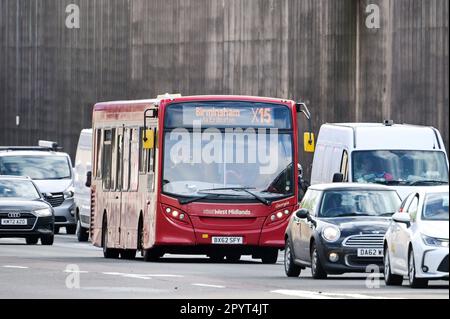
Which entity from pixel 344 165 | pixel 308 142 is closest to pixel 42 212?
pixel 344 165

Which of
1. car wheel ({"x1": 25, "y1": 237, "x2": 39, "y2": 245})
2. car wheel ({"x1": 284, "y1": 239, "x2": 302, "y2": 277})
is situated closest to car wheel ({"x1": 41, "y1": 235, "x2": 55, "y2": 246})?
car wheel ({"x1": 25, "y1": 237, "x2": 39, "y2": 245})

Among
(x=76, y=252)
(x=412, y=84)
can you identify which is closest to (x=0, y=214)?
(x=76, y=252)

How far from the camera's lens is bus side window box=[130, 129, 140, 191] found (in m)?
30.8

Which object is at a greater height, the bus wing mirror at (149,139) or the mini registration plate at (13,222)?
the bus wing mirror at (149,139)

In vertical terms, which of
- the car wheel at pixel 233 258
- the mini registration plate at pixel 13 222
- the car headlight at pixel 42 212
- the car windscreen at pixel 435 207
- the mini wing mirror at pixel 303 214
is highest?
the car windscreen at pixel 435 207

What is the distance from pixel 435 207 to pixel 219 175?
821 centimetres

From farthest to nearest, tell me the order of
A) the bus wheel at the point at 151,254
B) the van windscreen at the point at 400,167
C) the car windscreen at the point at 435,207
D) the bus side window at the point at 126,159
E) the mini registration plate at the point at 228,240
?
the bus side window at the point at 126,159, the van windscreen at the point at 400,167, the bus wheel at the point at 151,254, the mini registration plate at the point at 228,240, the car windscreen at the point at 435,207

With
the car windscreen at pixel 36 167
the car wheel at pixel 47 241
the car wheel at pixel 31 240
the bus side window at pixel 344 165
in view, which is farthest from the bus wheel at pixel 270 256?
the car windscreen at pixel 36 167

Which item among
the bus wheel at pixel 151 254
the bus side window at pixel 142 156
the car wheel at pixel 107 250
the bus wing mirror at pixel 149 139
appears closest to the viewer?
the bus wing mirror at pixel 149 139

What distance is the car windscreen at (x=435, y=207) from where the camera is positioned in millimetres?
21016

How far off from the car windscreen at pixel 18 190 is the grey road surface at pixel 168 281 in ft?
22.6

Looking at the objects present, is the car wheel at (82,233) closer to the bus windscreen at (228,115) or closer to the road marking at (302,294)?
the bus windscreen at (228,115)

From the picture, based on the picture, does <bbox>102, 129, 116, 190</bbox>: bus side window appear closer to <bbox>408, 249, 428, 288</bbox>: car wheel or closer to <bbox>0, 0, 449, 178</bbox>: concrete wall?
<bbox>408, 249, 428, 288</bbox>: car wheel

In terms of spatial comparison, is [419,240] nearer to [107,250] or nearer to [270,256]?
[270,256]
